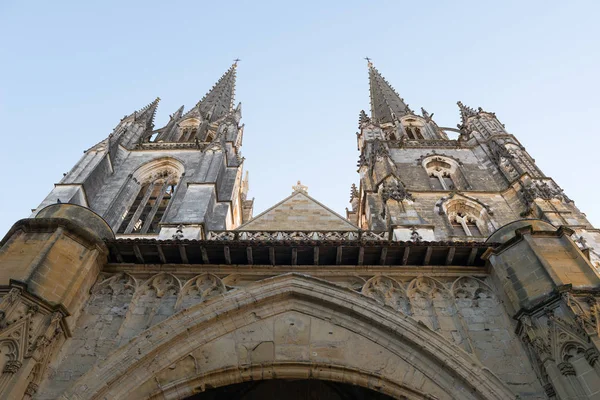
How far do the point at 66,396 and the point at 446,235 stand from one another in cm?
1067

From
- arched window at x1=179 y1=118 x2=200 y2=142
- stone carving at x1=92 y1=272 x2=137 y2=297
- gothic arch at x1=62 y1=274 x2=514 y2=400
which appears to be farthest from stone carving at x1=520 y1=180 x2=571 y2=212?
arched window at x1=179 y1=118 x2=200 y2=142

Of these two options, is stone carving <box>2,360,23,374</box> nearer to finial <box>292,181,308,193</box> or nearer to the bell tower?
the bell tower

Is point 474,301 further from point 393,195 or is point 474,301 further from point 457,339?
point 393,195

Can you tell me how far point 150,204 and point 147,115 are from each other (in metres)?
8.36

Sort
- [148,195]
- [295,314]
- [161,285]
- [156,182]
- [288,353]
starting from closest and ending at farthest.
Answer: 1. [288,353]
2. [295,314]
3. [161,285]
4. [148,195]
5. [156,182]

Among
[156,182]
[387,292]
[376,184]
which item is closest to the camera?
[387,292]

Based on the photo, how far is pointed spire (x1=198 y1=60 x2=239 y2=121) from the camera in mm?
27938

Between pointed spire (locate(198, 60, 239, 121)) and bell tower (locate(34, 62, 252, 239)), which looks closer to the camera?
bell tower (locate(34, 62, 252, 239))

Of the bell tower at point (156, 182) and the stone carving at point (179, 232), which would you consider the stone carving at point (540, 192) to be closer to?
the bell tower at point (156, 182)

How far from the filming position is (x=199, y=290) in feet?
28.3

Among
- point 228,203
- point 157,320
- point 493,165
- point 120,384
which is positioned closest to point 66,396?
point 120,384

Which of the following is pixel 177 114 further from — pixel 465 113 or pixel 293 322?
pixel 293 322

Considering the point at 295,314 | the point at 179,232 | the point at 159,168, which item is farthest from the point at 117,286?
the point at 159,168

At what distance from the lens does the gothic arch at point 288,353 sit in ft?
22.9
